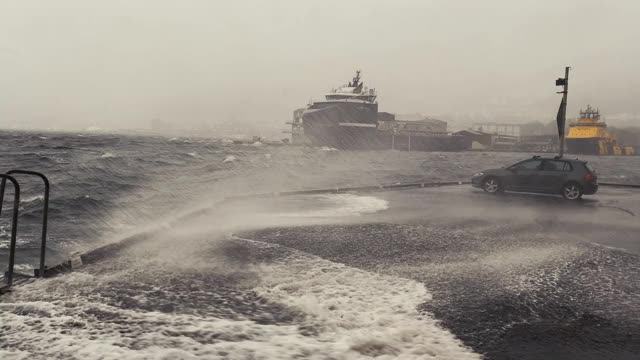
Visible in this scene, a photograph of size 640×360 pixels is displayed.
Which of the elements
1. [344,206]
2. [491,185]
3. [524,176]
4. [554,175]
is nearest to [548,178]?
[554,175]

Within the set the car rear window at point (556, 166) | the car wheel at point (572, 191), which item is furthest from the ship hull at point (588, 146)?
the car wheel at point (572, 191)

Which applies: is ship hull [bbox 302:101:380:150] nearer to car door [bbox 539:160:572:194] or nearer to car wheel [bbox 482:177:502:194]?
car wheel [bbox 482:177:502:194]

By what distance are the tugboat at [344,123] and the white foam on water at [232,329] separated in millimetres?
76056

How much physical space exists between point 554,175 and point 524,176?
954mm

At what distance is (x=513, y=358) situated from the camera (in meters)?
3.48

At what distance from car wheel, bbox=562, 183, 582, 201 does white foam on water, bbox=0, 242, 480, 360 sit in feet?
39.7

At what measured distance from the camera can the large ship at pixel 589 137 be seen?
9962cm

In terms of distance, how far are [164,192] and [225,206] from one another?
6.97 meters

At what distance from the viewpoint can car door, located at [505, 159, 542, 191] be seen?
49.9 ft

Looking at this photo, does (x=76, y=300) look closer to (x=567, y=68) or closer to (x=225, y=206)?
(x=225, y=206)

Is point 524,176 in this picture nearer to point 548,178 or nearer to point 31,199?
point 548,178

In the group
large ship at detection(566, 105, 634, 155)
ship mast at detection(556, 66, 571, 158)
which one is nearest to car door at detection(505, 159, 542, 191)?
ship mast at detection(556, 66, 571, 158)

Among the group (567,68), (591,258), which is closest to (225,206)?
(591,258)

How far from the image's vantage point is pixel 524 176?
15.3m
